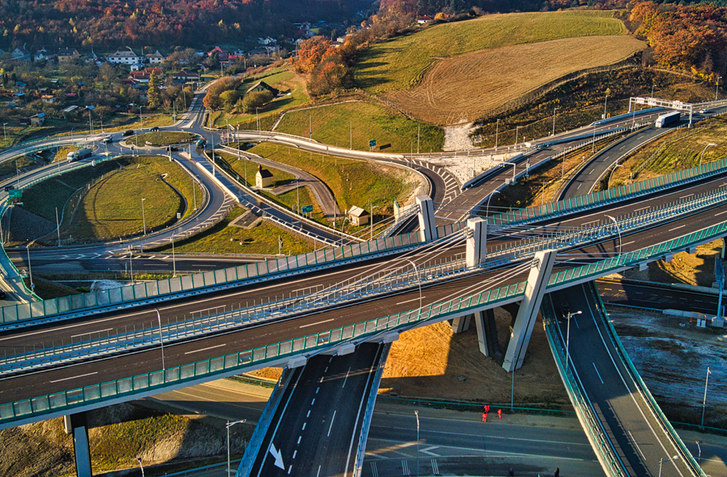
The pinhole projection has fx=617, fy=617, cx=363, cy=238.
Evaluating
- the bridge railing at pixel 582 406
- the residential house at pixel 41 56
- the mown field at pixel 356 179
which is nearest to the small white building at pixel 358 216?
the mown field at pixel 356 179

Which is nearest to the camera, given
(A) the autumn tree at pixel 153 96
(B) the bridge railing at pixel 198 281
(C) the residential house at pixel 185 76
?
(B) the bridge railing at pixel 198 281

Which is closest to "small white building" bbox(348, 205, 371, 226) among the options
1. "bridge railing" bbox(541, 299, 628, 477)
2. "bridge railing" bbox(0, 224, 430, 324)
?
"bridge railing" bbox(0, 224, 430, 324)

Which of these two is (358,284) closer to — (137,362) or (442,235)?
(442,235)

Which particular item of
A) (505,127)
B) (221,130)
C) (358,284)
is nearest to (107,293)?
(358,284)

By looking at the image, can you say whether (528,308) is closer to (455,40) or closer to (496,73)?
(496,73)

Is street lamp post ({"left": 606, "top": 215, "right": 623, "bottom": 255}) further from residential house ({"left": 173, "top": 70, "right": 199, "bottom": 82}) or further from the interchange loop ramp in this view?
residential house ({"left": 173, "top": 70, "right": 199, "bottom": 82})

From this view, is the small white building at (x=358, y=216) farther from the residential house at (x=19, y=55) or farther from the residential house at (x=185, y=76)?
the residential house at (x=19, y=55)
